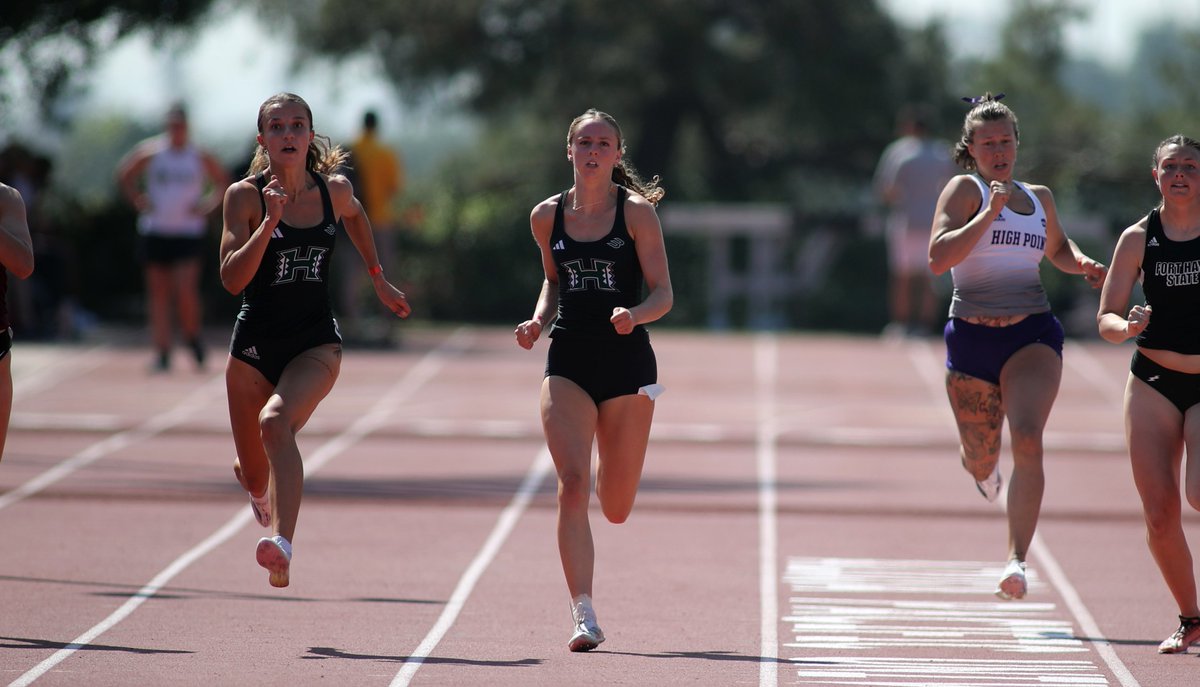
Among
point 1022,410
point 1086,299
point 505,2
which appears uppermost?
point 505,2

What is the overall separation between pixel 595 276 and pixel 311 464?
224 inches

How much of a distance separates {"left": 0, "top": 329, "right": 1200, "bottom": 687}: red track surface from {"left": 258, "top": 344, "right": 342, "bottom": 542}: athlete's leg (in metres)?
0.50

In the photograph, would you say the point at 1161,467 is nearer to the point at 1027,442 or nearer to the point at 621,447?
the point at 1027,442

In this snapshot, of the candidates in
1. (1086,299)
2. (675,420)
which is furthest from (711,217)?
(675,420)

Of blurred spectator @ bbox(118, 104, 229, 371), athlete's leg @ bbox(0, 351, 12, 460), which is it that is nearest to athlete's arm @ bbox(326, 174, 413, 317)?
athlete's leg @ bbox(0, 351, 12, 460)

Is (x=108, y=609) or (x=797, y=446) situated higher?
(x=108, y=609)

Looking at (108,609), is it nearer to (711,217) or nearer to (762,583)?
(762,583)

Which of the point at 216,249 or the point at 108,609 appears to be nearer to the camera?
the point at 108,609

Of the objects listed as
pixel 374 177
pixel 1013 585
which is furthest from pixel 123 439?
pixel 1013 585

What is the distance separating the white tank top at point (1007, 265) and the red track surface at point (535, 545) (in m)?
1.33

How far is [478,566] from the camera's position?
8.80m

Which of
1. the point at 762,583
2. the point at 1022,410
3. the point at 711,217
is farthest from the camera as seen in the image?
the point at 711,217

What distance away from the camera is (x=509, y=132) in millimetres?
38750

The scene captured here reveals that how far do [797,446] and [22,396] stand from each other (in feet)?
20.6
